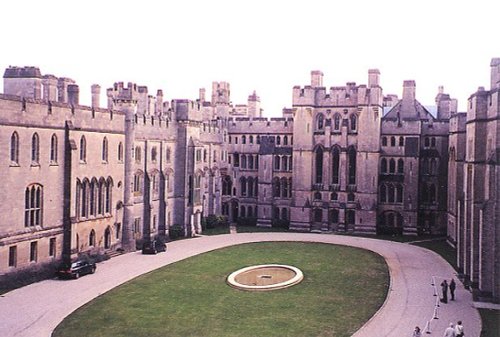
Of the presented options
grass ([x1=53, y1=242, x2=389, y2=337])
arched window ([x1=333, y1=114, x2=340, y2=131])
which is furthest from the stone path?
arched window ([x1=333, y1=114, x2=340, y2=131])

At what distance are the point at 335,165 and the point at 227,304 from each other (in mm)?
34746

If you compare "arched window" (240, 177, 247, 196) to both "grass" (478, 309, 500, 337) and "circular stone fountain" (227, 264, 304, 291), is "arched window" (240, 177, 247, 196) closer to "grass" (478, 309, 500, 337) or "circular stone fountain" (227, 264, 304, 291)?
"circular stone fountain" (227, 264, 304, 291)

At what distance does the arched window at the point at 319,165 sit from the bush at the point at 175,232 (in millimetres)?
17075

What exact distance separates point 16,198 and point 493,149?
28.6 metres

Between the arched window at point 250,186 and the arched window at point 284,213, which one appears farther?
the arched window at point 250,186

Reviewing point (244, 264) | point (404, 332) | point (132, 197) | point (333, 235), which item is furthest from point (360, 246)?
point (404, 332)

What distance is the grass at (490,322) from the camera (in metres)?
27.3

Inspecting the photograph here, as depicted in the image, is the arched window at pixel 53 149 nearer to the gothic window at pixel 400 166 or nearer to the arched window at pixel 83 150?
the arched window at pixel 83 150

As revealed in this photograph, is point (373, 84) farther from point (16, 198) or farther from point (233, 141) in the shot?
point (16, 198)

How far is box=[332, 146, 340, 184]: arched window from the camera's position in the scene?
63.3 metres

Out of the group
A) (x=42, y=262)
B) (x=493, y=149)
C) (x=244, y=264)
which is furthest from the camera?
(x=244, y=264)

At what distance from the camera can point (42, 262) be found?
37062 millimetres

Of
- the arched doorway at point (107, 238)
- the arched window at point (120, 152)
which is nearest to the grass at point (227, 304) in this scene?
the arched doorway at point (107, 238)

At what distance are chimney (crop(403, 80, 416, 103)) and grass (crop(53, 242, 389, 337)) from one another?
88.8 ft
